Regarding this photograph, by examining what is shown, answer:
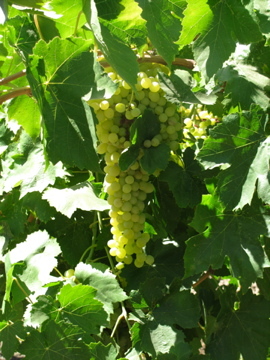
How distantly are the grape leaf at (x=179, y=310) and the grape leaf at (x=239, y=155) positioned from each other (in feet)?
1.06

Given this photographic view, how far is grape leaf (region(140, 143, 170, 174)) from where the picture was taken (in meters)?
1.14

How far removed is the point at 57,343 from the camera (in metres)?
1.18

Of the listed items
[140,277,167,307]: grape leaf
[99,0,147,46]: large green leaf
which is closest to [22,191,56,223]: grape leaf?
[140,277,167,307]: grape leaf

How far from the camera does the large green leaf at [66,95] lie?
98 cm

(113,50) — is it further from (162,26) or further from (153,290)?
(153,290)

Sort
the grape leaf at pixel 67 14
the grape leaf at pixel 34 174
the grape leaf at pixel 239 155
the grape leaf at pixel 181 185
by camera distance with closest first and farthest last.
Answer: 1. the grape leaf at pixel 67 14
2. the grape leaf at pixel 239 155
3. the grape leaf at pixel 181 185
4. the grape leaf at pixel 34 174

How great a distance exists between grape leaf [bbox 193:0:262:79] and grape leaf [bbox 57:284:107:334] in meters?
0.57

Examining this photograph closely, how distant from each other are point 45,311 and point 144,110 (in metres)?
0.53

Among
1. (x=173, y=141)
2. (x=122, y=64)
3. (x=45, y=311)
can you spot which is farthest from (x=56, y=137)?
(x=45, y=311)

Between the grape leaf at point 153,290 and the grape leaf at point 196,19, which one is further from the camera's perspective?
the grape leaf at point 153,290

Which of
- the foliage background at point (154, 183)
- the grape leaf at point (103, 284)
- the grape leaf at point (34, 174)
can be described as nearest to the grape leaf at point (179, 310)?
the foliage background at point (154, 183)

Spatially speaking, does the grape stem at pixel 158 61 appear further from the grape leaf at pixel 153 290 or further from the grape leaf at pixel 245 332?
the grape leaf at pixel 245 332

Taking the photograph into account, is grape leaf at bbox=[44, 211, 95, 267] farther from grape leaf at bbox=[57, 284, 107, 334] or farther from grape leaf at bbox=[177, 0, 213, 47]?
grape leaf at bbox=[177, 0, 213, 47]

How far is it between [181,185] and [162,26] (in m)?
0.42
